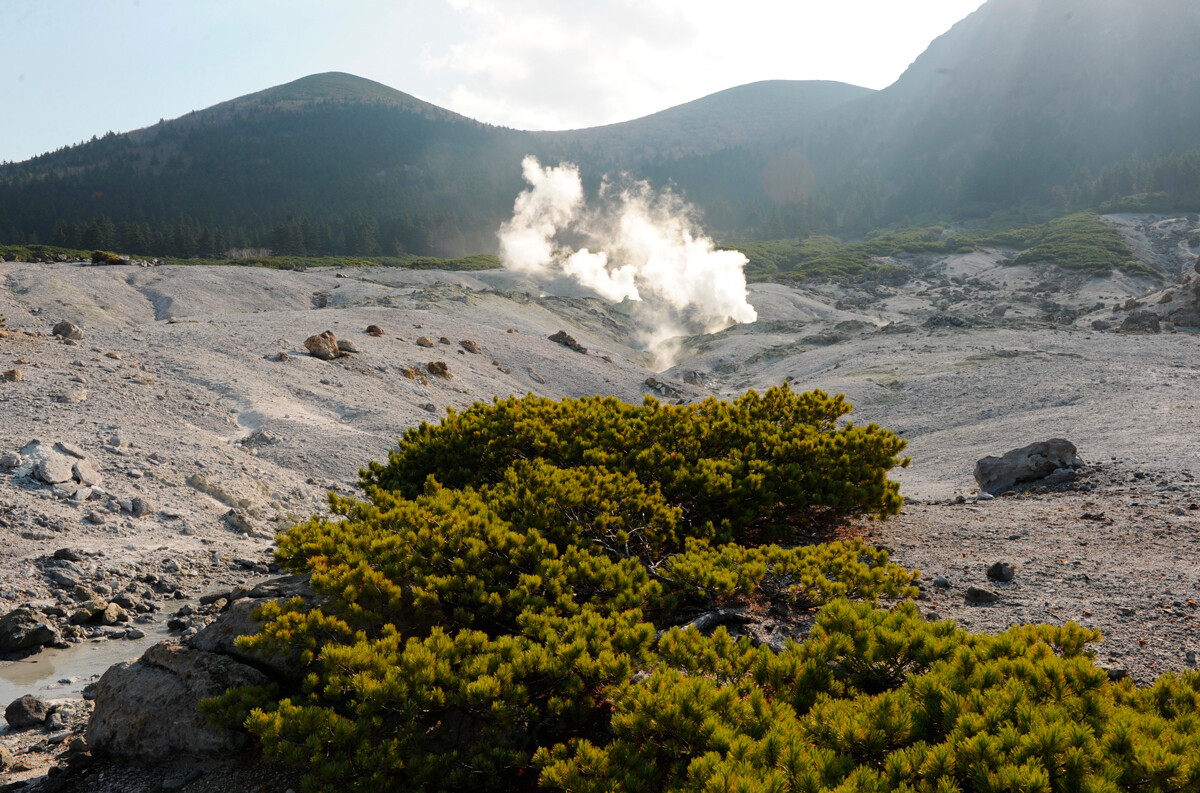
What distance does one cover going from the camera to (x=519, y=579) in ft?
16.3

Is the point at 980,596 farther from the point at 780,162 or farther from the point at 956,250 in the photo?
the point at 780,162

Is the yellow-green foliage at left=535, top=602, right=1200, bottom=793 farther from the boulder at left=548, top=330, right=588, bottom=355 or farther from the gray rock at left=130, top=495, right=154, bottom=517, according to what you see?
the boulder at left=548, top=330, right=588, bottom=355

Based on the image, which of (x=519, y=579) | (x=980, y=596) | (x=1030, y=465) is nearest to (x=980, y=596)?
(x=980, y=596)

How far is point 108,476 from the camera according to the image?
1011 centimetres

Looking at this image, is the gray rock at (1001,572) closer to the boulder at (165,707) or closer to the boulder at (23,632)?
the boulder at (165,707)

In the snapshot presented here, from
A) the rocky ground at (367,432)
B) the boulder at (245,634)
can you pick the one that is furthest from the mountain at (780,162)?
the boulder at (245,634)

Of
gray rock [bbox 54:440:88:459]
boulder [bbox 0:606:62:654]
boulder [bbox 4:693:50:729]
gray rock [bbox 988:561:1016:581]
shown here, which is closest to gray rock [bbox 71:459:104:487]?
gray rock [bbox 54:440:88:459]

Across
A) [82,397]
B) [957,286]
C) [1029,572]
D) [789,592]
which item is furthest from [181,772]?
[957,286]

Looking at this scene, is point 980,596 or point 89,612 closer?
point 980,596

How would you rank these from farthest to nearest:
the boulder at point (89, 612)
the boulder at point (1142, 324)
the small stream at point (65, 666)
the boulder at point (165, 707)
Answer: the boulder at point (1142, 324) → the boulder at point (89, 612) → the small stream at point (65, 666) → the boulder at point (165, 707)

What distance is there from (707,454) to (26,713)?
6737 mm

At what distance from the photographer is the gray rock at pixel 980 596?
5.65 metres

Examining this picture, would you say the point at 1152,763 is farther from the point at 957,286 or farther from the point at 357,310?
the point at 957,286

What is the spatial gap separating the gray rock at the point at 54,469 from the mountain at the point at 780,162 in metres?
85.8
